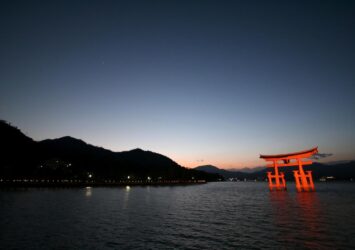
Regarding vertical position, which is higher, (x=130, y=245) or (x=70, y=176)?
(x=70, y=176)

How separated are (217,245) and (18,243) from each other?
13.1 meters

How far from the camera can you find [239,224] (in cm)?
2523

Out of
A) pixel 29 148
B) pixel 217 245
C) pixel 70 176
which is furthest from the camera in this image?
pixel 29 148

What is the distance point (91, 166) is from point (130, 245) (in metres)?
→ 148

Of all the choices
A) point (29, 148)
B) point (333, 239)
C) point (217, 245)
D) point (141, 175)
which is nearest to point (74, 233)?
point (217, 245)

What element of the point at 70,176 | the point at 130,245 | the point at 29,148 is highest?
the point at 29,148

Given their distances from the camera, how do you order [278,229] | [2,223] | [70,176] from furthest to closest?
[70,176]
[2,223]
[278,229]

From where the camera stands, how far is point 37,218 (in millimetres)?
27891

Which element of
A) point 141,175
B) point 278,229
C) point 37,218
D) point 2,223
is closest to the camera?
point 278,229

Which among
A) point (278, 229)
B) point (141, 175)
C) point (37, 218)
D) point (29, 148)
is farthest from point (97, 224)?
point (141, 175)

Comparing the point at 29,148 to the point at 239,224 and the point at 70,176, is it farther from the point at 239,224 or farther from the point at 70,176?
the point at 239,224

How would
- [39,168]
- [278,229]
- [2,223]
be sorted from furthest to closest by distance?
[39,168] → [2,223] → [278,229]

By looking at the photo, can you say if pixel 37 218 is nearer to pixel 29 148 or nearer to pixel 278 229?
pixel 278 229

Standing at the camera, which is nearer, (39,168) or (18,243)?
(18,243)
